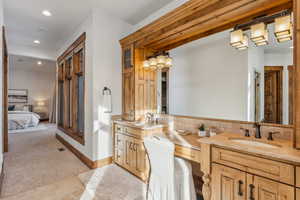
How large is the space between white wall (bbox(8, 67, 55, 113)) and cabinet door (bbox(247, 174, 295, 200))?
35.0ft

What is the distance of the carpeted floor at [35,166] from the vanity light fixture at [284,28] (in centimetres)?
341

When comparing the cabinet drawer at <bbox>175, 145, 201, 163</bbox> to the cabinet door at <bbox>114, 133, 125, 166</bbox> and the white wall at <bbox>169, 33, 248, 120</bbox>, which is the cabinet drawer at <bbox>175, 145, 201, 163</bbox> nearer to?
the white wall at <bbox>169, 33, 248, 120</bbox>

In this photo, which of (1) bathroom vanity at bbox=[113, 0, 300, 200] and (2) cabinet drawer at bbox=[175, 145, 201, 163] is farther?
(2) cabinet drawer at bbox=[175, 145, 201, 163]

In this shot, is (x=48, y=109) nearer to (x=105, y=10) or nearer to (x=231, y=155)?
(x=105, y=10)

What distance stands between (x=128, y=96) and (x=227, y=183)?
213 centimetres

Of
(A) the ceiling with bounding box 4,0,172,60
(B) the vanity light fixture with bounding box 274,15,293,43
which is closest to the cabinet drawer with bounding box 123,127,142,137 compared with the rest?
(B) the vanity light fixture with bounding box 274,15,293,43

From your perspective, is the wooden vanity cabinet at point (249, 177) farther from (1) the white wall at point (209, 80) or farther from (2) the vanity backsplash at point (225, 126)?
(1) the white wall at point (209, 80)

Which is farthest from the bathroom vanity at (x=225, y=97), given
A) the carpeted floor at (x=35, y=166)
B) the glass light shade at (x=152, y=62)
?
the carpeted floor at (x=35, y=166)

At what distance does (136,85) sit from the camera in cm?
282

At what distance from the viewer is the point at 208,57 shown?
2229mm

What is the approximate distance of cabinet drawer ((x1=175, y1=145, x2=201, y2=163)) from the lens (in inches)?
63.8

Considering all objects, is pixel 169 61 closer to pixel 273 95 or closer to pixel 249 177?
Result: pixel 273 95

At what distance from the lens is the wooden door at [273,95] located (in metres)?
1.67

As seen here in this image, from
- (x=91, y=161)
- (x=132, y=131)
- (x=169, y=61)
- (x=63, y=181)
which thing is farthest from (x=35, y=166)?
(x=169, y=61)
